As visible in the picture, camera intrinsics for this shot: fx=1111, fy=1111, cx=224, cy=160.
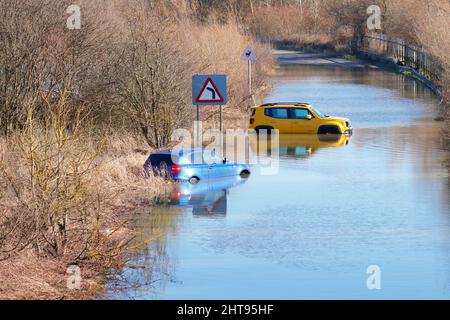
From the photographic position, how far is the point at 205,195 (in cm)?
2920

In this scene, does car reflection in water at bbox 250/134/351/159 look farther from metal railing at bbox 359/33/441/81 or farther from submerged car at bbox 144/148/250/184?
metal railing at bbox 359/33/441/81

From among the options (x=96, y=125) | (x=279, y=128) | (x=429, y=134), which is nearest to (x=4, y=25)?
(x=96, y=125)

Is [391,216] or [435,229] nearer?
[435,229]

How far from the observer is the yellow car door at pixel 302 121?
143 feet

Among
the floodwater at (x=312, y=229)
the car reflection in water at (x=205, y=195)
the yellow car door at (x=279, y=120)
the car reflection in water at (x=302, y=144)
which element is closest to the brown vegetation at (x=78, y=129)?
the car reflection in water at (x=205, y=195)

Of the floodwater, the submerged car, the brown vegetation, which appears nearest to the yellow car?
the floodwater

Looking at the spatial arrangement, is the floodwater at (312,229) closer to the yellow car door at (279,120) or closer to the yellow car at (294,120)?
the yellow car at (294,120)

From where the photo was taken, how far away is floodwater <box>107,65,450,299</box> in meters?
19.1

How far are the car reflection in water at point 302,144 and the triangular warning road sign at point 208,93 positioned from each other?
18.6 ft

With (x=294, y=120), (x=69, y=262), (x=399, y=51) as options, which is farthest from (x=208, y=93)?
(x=399, y=51)

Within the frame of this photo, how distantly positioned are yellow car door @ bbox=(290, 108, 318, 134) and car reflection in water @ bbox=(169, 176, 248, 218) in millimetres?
11959

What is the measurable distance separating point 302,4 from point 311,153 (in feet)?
285

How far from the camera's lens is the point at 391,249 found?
72.6ft

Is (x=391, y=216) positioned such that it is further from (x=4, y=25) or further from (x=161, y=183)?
(x=4, y=25)
